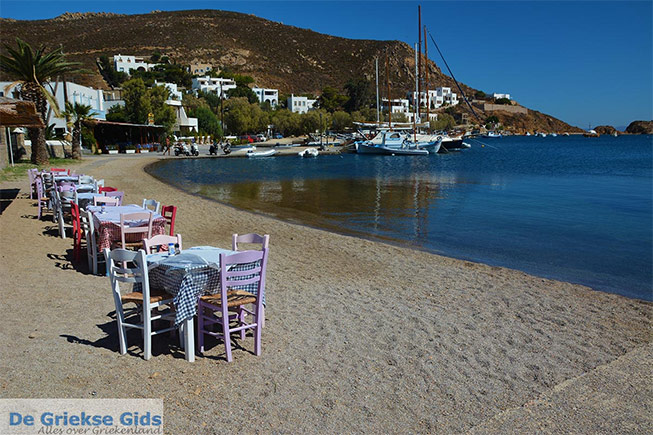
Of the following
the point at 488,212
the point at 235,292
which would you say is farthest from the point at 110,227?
the point at 488,212

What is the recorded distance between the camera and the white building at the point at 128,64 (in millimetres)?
119469

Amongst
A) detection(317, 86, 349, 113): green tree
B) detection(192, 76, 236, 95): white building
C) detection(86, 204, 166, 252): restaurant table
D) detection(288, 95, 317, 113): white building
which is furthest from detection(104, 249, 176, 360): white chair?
detection(317, 86, 349, 113): green tree

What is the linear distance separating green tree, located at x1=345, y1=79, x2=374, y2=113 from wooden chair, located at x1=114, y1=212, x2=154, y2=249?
404 feet

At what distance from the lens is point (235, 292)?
17.8ft

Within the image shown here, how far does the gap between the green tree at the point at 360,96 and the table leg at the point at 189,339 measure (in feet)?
414

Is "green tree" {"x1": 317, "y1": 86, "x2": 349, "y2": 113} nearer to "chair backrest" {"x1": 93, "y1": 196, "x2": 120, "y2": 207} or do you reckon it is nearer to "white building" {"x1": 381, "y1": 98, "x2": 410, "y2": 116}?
"white building" {"x1": 381, "y1": 98, "x2": 410, "y2": 116}

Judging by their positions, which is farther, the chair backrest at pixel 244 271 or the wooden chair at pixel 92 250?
the wooden chair at pixel 92 250

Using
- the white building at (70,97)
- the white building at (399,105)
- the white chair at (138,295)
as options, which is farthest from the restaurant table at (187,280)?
the white building at (399,105)

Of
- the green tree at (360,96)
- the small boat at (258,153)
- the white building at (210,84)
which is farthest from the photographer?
the green tree at (360,96)

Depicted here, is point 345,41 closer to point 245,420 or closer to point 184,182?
point 184,182

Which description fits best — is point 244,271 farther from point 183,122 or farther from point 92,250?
point 183,122

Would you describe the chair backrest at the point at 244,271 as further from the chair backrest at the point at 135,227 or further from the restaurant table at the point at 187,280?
the chair backrest at the point at 135,227

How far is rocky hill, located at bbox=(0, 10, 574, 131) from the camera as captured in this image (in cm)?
13838

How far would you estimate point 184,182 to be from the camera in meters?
30.6
